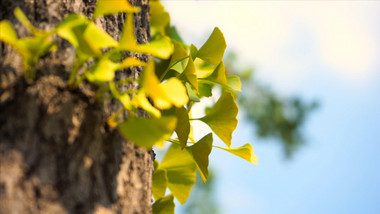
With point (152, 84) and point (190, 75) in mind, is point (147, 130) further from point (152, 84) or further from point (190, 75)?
point (190, 75)

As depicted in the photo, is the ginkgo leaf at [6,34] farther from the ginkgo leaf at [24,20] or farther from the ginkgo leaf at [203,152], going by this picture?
the ginkgo leaf at [203,152]

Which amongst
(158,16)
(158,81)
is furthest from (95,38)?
(158,16)

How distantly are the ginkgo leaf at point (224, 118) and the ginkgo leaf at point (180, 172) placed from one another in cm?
10

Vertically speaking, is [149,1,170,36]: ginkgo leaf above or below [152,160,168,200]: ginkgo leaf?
above

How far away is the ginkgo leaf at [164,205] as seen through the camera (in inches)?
Answer: 25.7

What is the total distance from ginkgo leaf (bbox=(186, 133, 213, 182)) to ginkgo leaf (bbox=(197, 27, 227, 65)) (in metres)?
0.14

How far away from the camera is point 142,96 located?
426 millimetres

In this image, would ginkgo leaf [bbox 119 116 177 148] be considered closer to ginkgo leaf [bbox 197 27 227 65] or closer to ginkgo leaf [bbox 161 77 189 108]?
ginkgo leaf [bbox 161 77 189 108]

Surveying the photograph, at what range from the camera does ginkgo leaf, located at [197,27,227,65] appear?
2.03ft

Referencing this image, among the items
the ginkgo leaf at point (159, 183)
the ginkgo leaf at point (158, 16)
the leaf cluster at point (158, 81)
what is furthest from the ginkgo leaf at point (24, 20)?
the ginkgo leaf at point (158, 16)

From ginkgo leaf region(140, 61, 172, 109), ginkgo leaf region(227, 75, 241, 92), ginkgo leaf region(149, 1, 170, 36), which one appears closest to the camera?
ginkgo leaf region(140, 61, 172, 109)

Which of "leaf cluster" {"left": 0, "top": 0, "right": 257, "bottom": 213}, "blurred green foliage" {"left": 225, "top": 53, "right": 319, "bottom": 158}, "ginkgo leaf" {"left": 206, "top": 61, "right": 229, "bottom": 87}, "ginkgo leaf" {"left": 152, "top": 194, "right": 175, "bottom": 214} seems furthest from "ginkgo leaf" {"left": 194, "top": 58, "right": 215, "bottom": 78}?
"blurred green foliage" {"left": 225, "top": 53, "right": 319, "bottom": 158}

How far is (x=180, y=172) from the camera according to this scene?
700mm

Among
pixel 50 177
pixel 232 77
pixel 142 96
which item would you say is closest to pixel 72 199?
pixel 50 177
